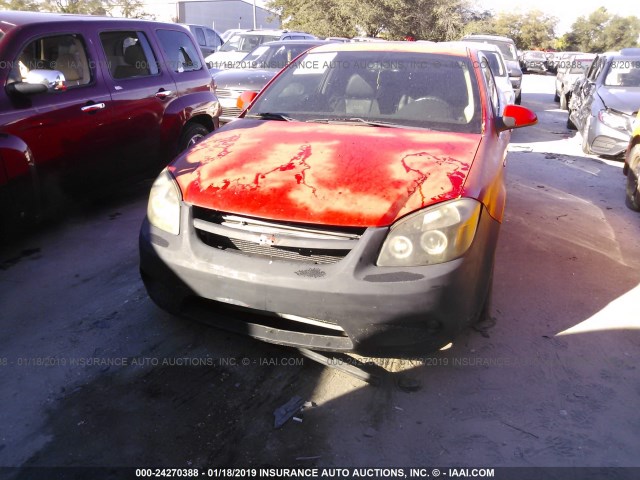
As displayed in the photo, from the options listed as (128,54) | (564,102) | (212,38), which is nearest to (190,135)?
(128,54)

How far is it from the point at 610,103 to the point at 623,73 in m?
1.35

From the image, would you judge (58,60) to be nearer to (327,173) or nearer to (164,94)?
(164,94)

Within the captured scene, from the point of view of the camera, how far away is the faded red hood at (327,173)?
8.12ft

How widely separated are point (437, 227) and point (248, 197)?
925 millimetres

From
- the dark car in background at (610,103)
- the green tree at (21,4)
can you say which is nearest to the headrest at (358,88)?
the dark car in background at (610,103)

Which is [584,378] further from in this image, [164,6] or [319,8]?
[164,6]

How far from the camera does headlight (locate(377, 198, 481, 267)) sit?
238 cm

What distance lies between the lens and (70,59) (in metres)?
4.50

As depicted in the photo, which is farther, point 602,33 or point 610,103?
point 602,33

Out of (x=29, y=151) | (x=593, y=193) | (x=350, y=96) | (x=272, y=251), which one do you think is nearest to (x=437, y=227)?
(x=272, y=251)

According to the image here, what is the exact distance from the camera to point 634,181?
19.0 feet

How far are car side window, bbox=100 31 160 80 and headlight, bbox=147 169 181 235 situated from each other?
252 centimetres

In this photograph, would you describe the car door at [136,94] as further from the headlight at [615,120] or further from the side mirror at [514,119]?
the headlight at [615,120]

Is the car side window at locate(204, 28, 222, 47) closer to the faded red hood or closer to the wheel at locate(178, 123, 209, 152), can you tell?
the wheel at locate(178, 123, 209, 152)
